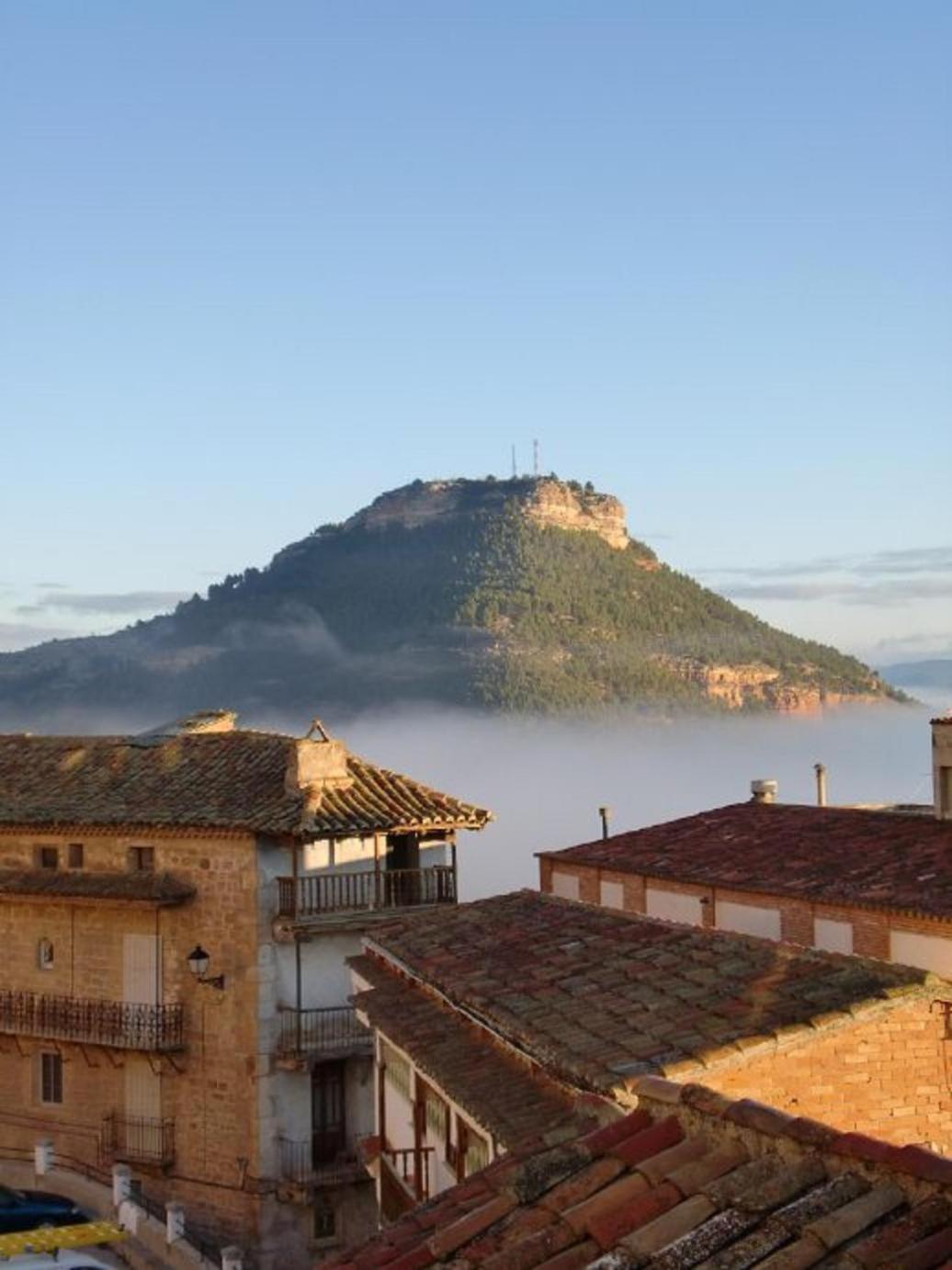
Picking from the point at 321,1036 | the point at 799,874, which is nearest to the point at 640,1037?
the point at 799,874

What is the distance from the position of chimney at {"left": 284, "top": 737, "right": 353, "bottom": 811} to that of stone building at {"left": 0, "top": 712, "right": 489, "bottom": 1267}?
0.04 meters

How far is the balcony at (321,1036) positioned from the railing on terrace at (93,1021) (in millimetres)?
2184

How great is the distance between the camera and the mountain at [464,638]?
12206cm

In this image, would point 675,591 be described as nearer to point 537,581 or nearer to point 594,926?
point 537,581

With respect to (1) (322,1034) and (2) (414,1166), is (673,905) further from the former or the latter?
(2) (414,1166)

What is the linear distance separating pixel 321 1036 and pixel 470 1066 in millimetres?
16988

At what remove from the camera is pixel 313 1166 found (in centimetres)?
2775

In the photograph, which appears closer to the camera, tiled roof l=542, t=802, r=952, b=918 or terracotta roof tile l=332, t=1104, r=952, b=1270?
terracotta roof tile l=332, t=1104, r=952, b=1270

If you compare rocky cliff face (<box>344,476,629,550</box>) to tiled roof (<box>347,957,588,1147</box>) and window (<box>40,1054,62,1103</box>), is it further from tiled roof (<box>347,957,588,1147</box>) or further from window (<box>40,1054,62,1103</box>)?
tiled roof (<box>347,957,588,1147</box>)

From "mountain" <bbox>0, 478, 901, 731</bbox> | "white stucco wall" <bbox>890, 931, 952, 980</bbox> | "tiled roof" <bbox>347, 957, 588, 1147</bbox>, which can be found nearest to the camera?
"tiled roof" <bbox>347, 957, 588, 1147</bbox>

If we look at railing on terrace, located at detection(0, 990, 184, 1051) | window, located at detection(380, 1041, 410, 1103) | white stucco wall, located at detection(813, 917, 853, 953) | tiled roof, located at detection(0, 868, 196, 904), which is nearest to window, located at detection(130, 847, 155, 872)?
tiled roof, located at detection(0, 868, 196, 904)

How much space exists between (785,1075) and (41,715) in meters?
111

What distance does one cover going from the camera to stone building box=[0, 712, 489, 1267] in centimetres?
2767

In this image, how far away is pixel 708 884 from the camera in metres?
24.5
